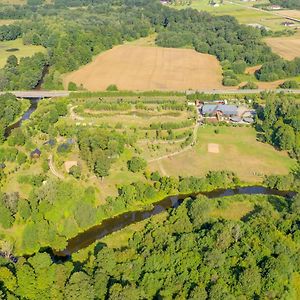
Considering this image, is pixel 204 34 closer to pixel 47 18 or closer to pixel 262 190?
pixel 47 18

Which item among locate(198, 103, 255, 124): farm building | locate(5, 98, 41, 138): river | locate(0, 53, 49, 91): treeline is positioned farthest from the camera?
locate(0, 53, 49, 91): treeline

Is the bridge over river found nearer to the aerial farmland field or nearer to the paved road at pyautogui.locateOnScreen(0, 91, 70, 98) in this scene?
the paved road at pyautogui.locateOnScreen(0, 91, 70, 98)

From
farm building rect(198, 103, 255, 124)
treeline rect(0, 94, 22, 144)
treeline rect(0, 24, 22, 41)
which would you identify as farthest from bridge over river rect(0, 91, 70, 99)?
treeline rect(0, 24, 22, 41)

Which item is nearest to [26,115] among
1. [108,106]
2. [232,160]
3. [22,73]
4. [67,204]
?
[108,106]

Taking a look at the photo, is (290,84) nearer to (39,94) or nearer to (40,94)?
(40,94)

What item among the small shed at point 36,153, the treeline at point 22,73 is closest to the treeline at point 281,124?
the small shed at point 36,153

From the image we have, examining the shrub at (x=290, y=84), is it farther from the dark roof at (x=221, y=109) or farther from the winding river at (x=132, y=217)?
the winding river at (x=132, y=217)
